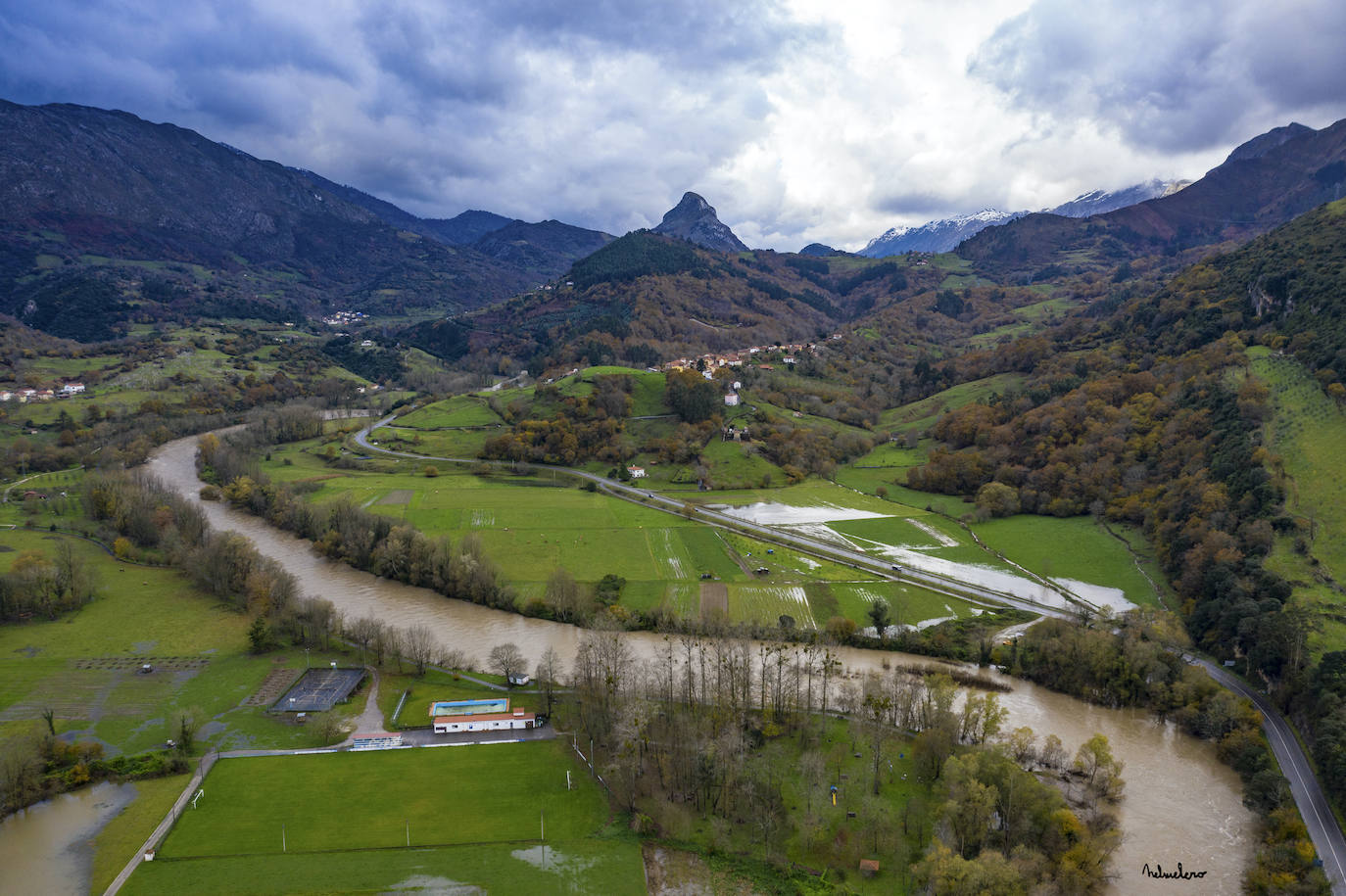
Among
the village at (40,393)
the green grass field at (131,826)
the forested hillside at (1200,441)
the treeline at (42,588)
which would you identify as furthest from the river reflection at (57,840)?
the village at (40,393)

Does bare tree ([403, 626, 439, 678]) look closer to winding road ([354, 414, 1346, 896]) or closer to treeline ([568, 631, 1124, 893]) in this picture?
treeline ([568, 631, 1124, 893])

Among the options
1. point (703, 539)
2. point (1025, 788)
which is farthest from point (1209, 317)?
point (1025, 788)

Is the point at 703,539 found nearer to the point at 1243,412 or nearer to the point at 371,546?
the point at 371,546

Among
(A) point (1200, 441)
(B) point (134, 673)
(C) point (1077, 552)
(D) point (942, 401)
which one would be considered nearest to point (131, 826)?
(B) point (134, 673)

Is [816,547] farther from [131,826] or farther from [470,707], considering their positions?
[131,826]

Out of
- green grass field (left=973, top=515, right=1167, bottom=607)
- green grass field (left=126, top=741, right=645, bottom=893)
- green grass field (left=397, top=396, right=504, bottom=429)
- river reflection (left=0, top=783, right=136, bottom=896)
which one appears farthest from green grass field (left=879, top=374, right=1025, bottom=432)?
river reflection (left=0, top=783, right=136, bottom=896)

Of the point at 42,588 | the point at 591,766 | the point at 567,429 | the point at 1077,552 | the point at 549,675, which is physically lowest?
the point at 591,766
